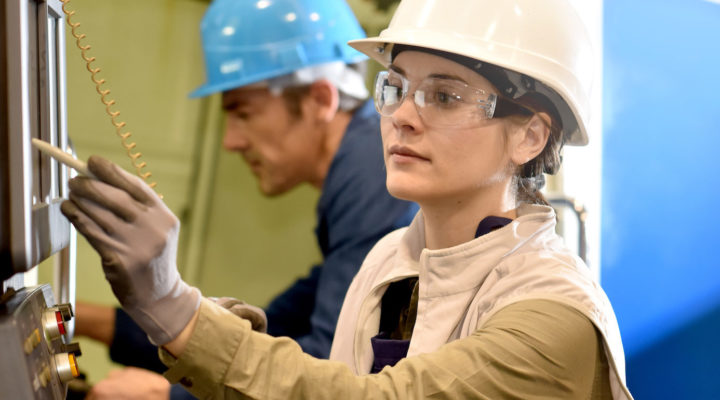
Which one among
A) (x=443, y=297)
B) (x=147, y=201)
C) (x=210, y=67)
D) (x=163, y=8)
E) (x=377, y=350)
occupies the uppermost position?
(x=163, y=8)

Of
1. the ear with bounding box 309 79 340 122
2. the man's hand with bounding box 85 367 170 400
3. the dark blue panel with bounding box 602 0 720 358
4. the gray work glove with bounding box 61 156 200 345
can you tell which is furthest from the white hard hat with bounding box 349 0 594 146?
the dark blue panel with bounding box 602 0 720 358

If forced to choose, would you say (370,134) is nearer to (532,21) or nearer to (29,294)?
(532,21)

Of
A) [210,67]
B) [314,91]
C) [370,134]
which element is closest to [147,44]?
[210,67]

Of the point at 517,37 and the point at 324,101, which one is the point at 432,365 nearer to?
the point at 517,37

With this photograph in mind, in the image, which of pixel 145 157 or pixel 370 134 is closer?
pixel 370 134

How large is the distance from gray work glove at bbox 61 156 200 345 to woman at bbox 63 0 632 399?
16 mm

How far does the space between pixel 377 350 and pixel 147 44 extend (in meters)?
2.07

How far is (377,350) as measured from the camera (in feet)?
4.19

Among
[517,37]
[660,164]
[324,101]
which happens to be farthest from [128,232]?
[660,164]

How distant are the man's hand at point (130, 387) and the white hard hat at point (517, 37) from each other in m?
0.73

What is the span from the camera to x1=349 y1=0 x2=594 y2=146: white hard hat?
47.7 inches

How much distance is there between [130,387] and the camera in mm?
1416

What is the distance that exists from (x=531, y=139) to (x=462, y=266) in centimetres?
25

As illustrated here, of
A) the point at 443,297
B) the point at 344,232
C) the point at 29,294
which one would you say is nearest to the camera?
the point at 29,294
